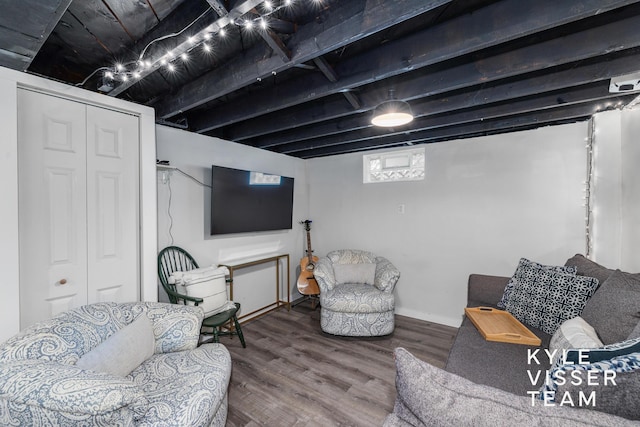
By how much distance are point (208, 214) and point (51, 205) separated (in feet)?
4.61

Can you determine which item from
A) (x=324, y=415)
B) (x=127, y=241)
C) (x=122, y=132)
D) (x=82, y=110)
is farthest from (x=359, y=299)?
(x=82, y=110)

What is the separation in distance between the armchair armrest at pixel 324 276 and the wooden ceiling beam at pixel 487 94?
1.57 meters

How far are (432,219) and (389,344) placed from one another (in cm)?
161

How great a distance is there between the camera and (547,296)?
198 centimetres

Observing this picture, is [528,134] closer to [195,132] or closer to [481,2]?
[481,2]

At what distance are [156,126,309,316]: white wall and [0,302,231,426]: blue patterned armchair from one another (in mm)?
1130

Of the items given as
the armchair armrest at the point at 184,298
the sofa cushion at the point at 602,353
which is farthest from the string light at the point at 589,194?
the armchair armrest at the point at 184,298

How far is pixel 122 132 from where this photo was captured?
228cm

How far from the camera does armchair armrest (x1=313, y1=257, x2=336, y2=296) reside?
A: 3210 mm

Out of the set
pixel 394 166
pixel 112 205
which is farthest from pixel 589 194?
pixel 112 205

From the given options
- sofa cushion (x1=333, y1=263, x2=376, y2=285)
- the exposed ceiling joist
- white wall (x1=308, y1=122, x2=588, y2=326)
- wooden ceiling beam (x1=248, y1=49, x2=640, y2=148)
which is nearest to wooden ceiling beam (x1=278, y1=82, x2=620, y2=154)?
the exposed ceiling joist

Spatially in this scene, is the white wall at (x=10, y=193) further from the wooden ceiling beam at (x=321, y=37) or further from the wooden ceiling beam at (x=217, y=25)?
the wooden ceiling beam at (x=321, y=37)

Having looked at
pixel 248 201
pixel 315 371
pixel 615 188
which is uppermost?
pixel 615 188

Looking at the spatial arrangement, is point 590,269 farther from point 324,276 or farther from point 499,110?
point 324,276
